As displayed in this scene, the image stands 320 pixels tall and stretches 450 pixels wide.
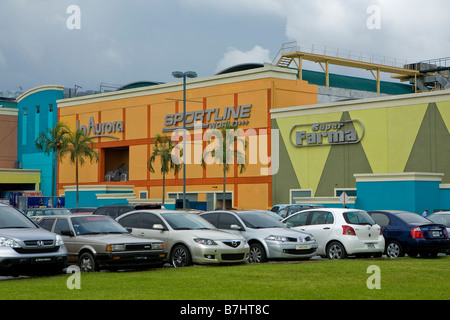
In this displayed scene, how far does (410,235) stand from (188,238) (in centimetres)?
720

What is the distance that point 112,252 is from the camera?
16.4 metres

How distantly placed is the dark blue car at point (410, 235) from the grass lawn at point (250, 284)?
3042 mm

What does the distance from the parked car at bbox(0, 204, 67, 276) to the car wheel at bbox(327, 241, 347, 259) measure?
8299mm

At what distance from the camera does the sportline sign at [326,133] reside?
4775cm

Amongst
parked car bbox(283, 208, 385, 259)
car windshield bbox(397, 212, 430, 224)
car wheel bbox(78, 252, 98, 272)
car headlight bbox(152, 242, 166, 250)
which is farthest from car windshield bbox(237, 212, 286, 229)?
car wheel bbox(78, 252, 98, 272)

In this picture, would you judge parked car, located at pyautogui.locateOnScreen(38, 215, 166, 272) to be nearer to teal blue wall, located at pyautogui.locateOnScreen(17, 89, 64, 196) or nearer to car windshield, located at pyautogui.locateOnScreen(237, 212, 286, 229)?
car windshield, located at pyautogui.locateOnScreen(237, 212, 286, 229)

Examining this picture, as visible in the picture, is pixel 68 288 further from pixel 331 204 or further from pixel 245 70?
pixel 245 70

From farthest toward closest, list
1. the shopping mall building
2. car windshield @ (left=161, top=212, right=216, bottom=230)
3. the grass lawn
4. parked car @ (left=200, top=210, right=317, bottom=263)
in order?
the shopping mall building
parked car @ (left=200, top=210, right=317, bottom=263)
car windshield @ (left=161, top=212, right=216, bottom=230)
the grass lawn

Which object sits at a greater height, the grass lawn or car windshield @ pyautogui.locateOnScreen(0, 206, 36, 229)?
car windshield @ pyautogui.locateOnScreen(0, 206, 36, 229)

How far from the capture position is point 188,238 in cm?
1800

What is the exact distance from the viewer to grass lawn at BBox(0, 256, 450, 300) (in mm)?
11844

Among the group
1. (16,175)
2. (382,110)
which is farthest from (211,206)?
(16,175)

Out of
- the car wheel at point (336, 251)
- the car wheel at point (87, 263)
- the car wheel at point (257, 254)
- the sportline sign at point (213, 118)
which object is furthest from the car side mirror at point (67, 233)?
the sportline sign at point (213, 118)
